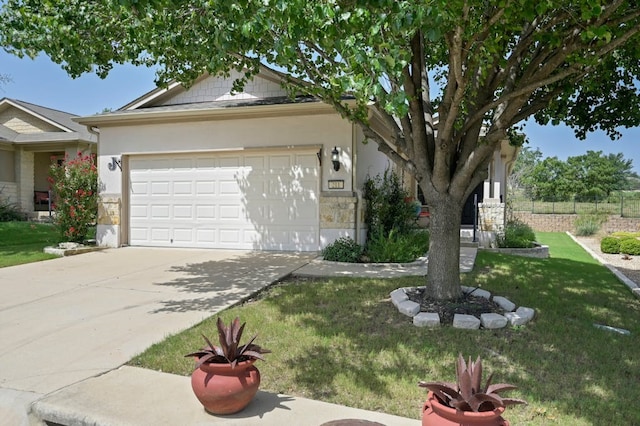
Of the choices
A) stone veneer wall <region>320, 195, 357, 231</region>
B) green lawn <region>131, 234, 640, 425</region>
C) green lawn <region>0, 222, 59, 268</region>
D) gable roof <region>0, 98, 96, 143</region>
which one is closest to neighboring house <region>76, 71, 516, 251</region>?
stone veneer wall <region>320, 195, 357, 231</region>

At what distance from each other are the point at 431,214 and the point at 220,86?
310 inches

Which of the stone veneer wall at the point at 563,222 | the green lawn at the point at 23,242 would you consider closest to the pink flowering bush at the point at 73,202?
the green lawn at the point at 23,242

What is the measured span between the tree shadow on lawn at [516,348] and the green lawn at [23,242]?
671cm

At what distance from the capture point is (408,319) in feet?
16.9

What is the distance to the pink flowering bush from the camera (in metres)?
10.7

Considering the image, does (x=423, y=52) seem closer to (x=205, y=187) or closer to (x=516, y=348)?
(x=516, y=348)

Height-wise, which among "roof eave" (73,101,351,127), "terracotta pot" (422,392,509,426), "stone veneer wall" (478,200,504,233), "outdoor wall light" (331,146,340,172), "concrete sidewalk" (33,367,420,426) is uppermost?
"roof eave" (73,101,351,127)

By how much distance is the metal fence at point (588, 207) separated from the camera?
20.6 m

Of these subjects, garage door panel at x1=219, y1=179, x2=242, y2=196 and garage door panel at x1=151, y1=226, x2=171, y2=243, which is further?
garage door panel at x1=151, y1=226, x2=171, y2=243

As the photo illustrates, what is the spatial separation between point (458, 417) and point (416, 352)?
1.91 metres

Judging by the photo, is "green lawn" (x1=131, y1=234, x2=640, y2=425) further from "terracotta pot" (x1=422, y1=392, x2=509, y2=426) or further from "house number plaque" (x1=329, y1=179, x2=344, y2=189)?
"house number plaque" (x1=329, y1=179, x2=344, y2=189)

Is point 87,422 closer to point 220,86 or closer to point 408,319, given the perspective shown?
point 408,319

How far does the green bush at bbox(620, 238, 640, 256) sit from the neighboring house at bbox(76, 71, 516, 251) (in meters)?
8.62

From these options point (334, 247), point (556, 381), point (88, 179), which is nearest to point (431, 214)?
point (556, 381)
